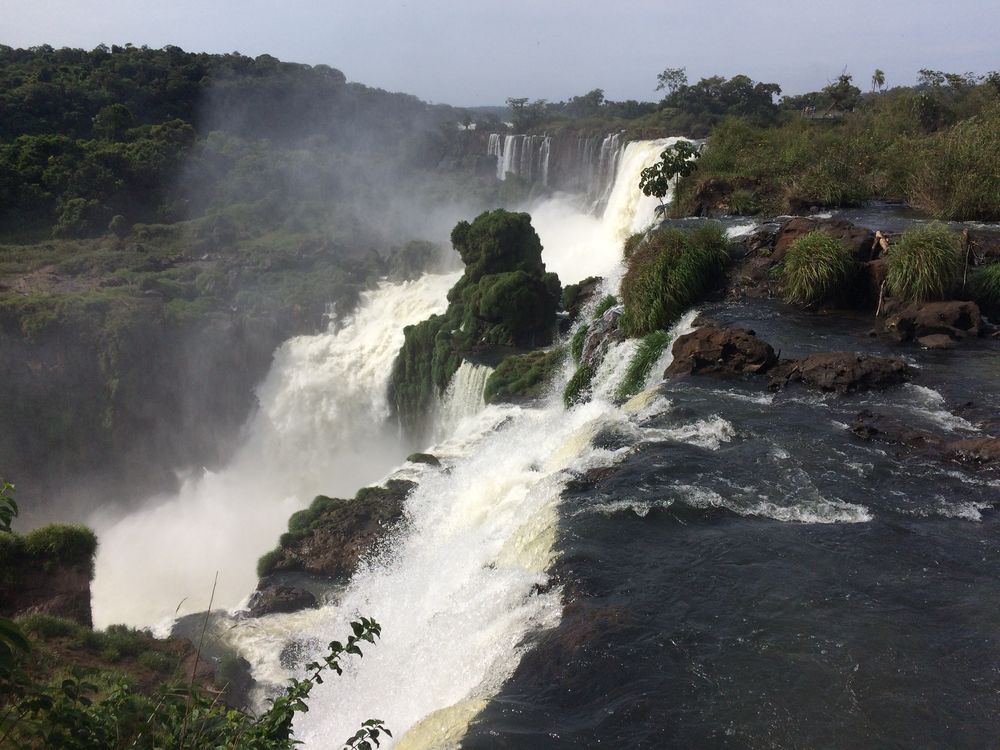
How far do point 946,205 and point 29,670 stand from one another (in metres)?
21.2

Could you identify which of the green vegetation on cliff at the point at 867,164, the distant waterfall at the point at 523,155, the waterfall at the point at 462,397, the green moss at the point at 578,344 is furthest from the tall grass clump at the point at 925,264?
the distant waterfall at the point at 523,155

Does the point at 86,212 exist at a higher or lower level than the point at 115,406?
higher

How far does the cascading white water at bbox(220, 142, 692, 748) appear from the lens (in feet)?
22.9

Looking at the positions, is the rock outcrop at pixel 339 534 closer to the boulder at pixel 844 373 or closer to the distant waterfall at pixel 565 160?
the boulder at pixel 844 373

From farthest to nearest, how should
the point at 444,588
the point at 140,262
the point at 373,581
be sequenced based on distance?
the point at 140,262 < the point at 373,581 < the point at 444,588

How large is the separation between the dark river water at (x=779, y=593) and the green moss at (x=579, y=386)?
342 cm

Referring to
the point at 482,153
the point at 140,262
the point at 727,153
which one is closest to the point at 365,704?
the point at 727,153

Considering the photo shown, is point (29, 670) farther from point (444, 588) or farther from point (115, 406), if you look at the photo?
point (115, 406)

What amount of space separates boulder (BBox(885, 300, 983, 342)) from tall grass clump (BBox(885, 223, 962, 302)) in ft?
1.45

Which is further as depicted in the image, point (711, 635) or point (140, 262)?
point (140, 262)

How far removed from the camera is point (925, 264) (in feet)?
43.2

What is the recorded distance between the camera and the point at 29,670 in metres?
7.50

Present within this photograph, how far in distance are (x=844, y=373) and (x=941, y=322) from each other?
289 centimetres

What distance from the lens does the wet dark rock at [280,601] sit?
12.0 m
